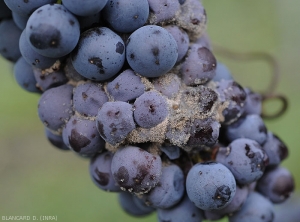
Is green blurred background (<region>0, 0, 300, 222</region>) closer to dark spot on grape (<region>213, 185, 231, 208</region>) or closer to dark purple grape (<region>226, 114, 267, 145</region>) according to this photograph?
dark purple grape (<region>226, 114, 267, 145</region>)

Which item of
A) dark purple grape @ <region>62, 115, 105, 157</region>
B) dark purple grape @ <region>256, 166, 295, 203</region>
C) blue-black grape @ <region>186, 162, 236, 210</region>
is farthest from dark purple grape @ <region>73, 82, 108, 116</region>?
dark purple grape @ <region>256, 166, 295, 203</region>

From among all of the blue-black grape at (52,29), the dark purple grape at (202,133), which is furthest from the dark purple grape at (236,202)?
A: the blue-black grape at (52,29)

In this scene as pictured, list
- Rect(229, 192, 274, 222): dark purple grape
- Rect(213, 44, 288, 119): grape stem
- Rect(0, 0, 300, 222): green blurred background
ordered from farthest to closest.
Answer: Rect(0, 0, 300, 222): green blurred background, Rect(213, 44, 288, 119): grape stem, Rect(229, 192, 274, 222): dark purple grape

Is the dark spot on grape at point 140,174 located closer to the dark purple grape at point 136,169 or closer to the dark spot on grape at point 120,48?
the dark purple grape at point 136,169

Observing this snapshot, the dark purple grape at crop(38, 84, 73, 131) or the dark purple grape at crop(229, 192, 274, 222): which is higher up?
the dark purple grape at crop(38, 84, 73, 131)

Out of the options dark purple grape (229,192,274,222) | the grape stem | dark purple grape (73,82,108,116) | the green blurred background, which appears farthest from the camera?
the green blurred background

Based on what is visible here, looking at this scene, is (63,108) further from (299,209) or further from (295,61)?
(295,61)

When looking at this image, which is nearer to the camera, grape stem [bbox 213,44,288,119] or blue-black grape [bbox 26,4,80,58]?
blue-black grape [bbox 26,4,80,58]

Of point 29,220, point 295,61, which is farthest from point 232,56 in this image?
point 29,220
